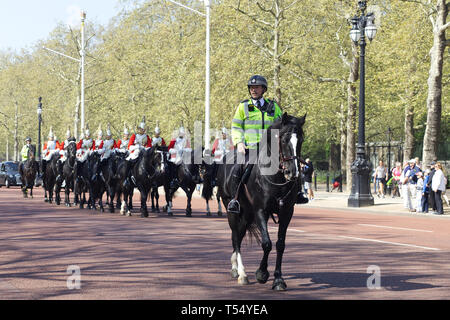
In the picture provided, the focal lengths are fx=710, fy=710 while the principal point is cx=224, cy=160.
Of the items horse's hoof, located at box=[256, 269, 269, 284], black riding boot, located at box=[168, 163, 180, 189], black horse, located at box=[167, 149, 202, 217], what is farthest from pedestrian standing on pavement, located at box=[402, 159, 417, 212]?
horse's hoof, located at box=[256, 269, 269, 284]

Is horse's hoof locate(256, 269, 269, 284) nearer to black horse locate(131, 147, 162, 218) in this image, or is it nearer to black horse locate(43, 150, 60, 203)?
black horse locate(131, 147, 162, 218)

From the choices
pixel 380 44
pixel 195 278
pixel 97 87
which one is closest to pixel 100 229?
pixel 195 278

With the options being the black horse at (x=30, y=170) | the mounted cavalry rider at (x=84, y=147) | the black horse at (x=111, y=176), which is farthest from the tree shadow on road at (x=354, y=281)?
the black horse at (x=30, y=170)

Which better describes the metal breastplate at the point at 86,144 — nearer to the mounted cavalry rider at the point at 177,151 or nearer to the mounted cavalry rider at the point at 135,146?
the mounted cavalry rider at the point at 135,146

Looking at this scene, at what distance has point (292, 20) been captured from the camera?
3538 centimetres

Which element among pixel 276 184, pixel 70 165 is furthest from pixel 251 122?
pixel 70 165

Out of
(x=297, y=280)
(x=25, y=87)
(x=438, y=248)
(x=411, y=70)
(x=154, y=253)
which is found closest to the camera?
(x=297, y=280)

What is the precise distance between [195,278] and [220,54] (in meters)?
28.3

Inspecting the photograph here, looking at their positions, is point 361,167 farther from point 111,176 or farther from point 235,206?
point 235,206

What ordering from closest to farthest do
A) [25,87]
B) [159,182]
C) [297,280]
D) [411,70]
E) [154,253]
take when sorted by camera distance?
[297,280], [154,253], [159,182], [411,70], [25,87]

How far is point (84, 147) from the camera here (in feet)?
80.0

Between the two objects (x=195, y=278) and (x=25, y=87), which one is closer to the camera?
(x=195, y=278)

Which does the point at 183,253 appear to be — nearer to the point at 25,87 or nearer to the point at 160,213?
the point at 160,213

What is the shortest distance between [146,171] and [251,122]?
A: 11410mm
